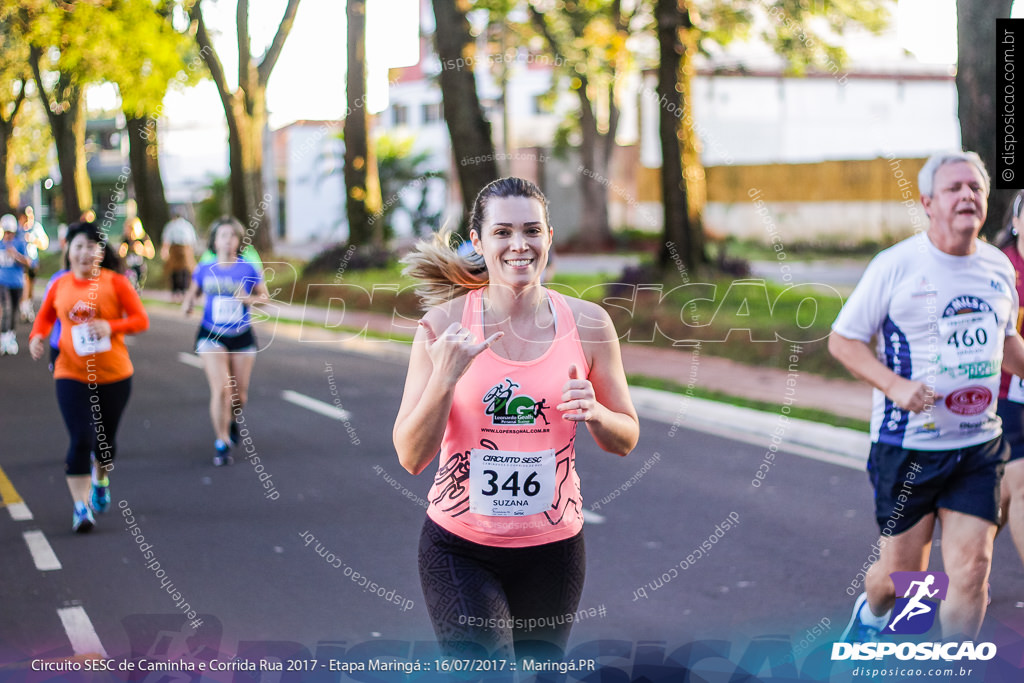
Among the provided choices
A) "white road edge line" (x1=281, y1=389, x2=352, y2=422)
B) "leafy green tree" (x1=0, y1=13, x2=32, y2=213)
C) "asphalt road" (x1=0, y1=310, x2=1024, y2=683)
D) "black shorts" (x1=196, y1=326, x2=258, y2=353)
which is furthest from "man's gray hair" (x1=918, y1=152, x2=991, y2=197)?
"leafy green tree" (x1=0, y1=13, x2=32, y2=213)

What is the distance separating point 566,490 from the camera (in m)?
3.33

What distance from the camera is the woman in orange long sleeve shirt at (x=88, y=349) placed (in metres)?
6.86

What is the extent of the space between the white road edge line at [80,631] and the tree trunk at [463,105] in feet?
38.5

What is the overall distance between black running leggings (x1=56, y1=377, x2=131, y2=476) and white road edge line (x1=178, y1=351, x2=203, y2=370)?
26.8 ft

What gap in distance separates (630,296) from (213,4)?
15065mm

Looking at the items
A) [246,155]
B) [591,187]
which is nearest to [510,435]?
[246,155]

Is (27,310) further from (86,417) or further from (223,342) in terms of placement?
(86,417)

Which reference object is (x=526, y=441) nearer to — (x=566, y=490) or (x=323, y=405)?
(x=566, y=490)

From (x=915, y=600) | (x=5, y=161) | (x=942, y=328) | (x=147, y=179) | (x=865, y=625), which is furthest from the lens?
(x=5, y=161)

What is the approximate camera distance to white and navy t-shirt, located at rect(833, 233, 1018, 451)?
4.12m

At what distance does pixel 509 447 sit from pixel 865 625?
6.59 feet

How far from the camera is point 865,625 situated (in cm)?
448

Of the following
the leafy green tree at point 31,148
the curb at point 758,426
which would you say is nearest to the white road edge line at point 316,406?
the curb at point 758,426

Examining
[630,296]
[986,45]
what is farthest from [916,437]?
[630,296]
